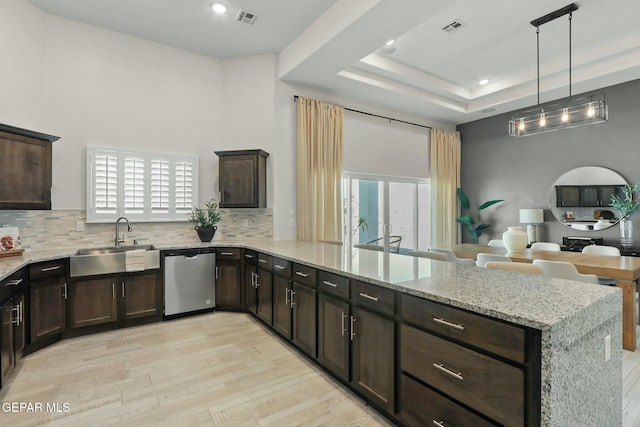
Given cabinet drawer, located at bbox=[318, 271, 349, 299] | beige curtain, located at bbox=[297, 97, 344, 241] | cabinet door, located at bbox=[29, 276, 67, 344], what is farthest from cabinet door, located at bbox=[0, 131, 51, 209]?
cabinet drawer, located at bbox=[318, 271, 349, 299]

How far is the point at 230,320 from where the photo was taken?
12.9ft

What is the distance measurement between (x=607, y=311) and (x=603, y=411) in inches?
19.6

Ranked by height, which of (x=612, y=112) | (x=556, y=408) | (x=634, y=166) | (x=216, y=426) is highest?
(x=612, y=112)

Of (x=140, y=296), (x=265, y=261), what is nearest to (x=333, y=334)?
(x=265, y=261)

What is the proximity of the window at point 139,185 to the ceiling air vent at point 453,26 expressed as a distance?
3.67 metres

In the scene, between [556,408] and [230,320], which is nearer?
[556,408]

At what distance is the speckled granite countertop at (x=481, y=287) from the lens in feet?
4.63

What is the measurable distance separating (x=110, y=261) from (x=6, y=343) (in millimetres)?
1135

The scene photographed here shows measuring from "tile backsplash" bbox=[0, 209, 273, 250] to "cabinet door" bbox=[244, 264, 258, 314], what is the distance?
682 mm

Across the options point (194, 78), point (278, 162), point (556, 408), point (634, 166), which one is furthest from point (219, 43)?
point (634, 166)

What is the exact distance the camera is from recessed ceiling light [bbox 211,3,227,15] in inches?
139

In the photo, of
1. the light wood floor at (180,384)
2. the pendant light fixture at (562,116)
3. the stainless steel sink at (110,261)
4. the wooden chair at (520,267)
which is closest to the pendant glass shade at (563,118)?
the pendant light fixture at (562,116)

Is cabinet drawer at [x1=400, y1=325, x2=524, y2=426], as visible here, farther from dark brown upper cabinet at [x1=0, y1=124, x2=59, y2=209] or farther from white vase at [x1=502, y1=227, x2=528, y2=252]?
dark brown upper cabinet at [x1=0, y1=124, x2=59, y2=209]

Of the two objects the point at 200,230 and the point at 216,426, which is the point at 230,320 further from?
the point at 216,426
